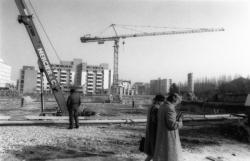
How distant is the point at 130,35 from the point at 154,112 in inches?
3176

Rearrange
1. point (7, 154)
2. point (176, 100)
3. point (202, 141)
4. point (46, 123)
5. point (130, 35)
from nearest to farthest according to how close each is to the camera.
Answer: point (176, 100) → point (7, 154) → point (202, 141) → point (46, 123) → point (130, 35)

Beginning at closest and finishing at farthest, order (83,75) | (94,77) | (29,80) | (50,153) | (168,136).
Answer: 1. (168,136)
2. (50,153)
3. (29,80)
4. (83,75)
5. (94,77)

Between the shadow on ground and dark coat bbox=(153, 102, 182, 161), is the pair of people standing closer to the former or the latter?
dark coat bbox=(153, 102, 182, 161)

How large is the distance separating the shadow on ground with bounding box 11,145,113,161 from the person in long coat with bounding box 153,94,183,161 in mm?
2892

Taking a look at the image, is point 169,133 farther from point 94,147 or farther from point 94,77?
point 94,77

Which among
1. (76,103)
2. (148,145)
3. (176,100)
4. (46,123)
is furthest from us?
(46,123)

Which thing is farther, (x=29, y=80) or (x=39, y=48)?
(x=29, y=80)

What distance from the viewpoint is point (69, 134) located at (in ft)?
32.2

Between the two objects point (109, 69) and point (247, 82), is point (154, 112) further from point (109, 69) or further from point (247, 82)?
point (109, 69)

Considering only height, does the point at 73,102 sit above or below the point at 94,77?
below

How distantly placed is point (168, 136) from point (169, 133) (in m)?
0.05

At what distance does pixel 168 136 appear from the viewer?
4.27 metres

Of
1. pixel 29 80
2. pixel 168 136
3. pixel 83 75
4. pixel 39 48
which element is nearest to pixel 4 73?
pixel 29 80

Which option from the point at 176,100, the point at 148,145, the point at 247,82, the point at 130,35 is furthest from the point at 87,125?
the point at 130,35
